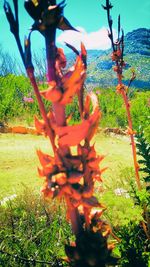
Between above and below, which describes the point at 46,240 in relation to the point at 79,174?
below

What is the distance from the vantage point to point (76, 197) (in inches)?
28.1

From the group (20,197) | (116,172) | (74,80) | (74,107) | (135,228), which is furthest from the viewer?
(74,107)

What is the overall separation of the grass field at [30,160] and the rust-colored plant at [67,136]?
271 centimetres

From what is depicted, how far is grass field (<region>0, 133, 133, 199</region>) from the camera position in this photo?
472cm

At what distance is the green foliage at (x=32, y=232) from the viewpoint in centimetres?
222

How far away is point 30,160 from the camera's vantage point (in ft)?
20.0

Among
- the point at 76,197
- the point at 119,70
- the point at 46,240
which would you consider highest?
the point at 76,197

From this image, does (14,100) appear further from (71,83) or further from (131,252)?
(71,83)

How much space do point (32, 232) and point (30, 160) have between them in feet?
11.4

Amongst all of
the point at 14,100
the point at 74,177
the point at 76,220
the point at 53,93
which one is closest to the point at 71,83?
the point at 53,93

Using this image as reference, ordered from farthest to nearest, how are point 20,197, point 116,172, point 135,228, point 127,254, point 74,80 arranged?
1. point 116,172
2. point 20,197
3. point 135,228
4. point 127,254
5. point 74,80

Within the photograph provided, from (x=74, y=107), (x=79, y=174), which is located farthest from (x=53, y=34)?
(x=74, y=107)

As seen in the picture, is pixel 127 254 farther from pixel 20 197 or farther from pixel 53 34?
pixel 20 197

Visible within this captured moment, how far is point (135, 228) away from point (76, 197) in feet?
4.19
